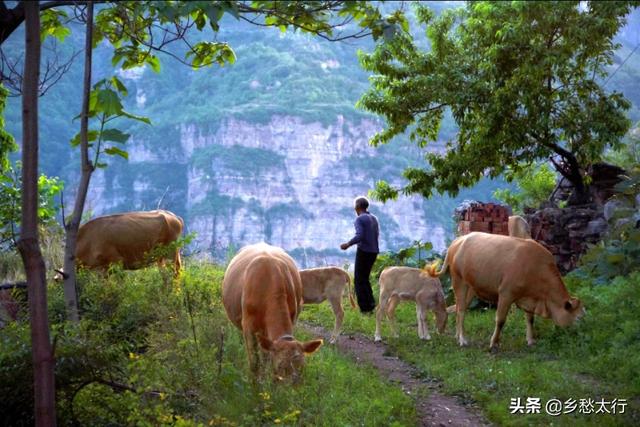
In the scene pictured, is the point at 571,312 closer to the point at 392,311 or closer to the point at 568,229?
the point at 392,311

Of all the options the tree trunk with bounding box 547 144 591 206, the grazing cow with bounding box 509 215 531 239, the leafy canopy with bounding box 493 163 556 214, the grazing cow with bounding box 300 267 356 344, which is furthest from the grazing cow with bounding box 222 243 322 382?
the leafy canopy with bounding box 493 163 556 214

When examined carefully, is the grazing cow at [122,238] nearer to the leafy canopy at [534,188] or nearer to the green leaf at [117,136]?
the green leaf at [117,136]

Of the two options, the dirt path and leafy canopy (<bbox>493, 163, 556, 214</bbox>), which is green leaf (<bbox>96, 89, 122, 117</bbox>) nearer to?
the dirt path

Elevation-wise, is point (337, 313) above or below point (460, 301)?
below

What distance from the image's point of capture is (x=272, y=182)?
10331 centimetres

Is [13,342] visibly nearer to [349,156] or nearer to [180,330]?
[180,330]

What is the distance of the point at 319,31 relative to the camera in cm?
590

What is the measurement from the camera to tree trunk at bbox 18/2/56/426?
504cm

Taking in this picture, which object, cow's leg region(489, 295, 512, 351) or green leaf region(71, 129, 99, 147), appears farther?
cow's leg region(489, 295, 512, 351)

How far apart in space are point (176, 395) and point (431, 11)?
14346 mm

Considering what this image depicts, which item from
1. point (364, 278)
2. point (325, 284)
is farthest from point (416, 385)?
point (364, 278)

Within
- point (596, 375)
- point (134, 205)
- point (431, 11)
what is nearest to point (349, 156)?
point (134, 205)

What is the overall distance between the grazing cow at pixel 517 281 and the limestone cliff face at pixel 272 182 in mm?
75102

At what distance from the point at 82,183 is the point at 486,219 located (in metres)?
13.5
